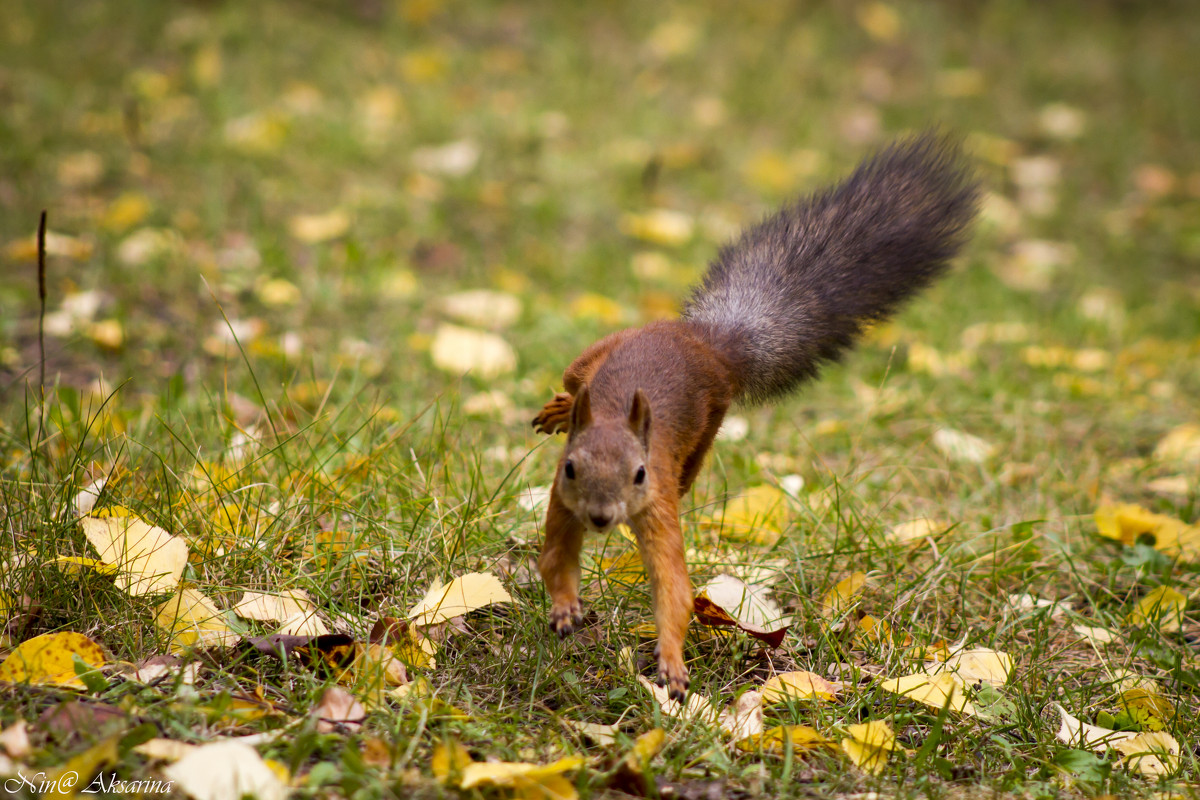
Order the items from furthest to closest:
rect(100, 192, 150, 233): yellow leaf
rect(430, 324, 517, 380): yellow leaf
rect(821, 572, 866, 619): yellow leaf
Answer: rect(100, 192, 150, 233): yellow leaf
rect(430, 324, 517, 380): yellow leaf
rect(821, 572, 866, 619): yellow leaf

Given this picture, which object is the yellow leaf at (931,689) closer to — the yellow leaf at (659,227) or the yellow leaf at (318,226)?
the yellow leaf at (659,227)

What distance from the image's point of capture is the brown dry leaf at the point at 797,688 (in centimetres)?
157

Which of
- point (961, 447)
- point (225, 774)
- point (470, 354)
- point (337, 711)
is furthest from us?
point (470, 354)

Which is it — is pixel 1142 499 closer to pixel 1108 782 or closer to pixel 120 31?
pixel 1108 782

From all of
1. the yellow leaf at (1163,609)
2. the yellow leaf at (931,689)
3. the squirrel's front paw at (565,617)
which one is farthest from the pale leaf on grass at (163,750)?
the yellow leaf at (1163,609)

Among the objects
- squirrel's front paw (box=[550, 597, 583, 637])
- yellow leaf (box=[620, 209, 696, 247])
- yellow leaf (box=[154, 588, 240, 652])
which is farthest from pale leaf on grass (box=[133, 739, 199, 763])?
yellow leaf (box=[620, 209, 696, 247])

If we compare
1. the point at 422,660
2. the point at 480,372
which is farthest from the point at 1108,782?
the point at 480,372

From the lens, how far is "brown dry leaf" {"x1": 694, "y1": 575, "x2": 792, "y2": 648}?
67.3 inches

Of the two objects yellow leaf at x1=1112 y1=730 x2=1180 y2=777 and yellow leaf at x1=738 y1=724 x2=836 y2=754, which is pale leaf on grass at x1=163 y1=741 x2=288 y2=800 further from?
yellow leaf at x1=1112 y1=730 x2=1180 y2=777

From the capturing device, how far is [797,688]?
5.21 feet

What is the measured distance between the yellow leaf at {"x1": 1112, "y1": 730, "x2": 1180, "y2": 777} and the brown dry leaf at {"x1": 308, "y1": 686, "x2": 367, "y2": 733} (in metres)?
1.12

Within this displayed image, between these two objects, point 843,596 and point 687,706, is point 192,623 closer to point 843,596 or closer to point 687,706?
point 687,706

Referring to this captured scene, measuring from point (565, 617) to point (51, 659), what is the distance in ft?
2.38

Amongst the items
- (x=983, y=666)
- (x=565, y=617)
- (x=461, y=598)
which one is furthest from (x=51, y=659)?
(x=983, y=666)
